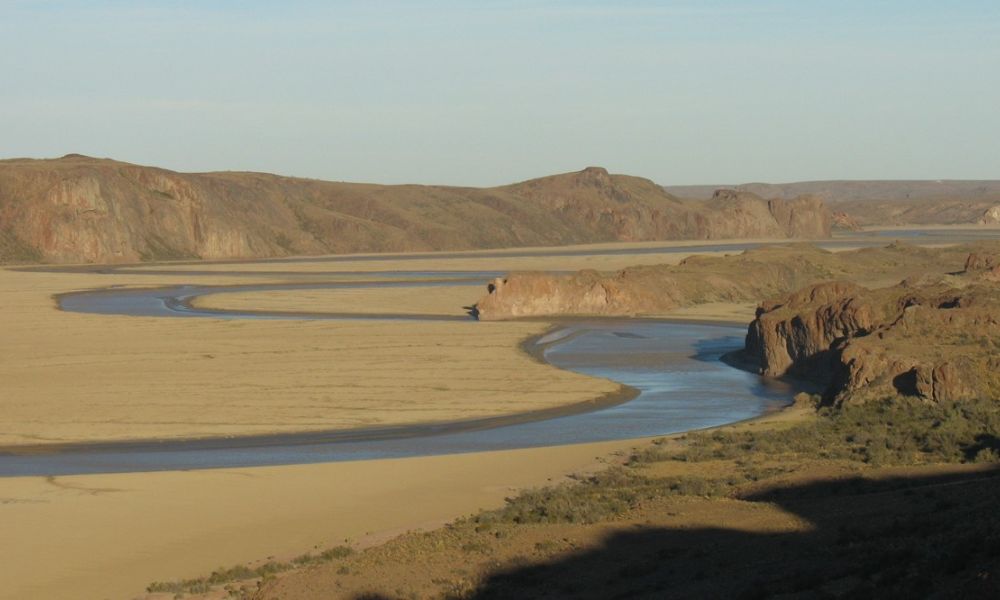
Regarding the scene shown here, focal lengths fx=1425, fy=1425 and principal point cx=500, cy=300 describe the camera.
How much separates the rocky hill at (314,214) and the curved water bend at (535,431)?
7545 cm

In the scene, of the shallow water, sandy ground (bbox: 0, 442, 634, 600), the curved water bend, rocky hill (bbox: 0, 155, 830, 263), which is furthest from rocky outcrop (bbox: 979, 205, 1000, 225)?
sandy ground (bbox: 0, 442, 634, 600)

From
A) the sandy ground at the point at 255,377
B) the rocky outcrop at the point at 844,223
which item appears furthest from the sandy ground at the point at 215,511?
the rocky outcrop at the point at 844,223

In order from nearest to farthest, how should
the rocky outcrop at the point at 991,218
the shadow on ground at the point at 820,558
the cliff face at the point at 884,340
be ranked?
the shadow on ground at the point at 820,558 < the cliff face at the point at 884,340 < the rocky outcrop at the point at 991,218

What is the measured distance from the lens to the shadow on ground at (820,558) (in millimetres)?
9453

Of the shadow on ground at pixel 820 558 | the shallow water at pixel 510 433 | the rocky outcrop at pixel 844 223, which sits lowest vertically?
the shallow water at pixel 510 433

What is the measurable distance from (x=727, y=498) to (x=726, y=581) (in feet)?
14.8

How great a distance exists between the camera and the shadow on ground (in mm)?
9453

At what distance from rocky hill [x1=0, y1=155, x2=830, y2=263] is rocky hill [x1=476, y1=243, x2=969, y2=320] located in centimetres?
5420

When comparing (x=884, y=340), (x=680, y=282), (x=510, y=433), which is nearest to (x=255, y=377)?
(x=510, y=433)

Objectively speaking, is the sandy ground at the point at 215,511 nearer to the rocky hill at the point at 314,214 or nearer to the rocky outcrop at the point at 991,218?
the rocky hill at the point at 314,214

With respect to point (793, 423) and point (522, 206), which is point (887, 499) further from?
point (522, 206)

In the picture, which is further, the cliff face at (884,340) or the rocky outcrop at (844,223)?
the rocky outcrop at (844,223)

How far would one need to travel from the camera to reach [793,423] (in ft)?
76.8

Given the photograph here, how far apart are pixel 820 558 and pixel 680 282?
43351mm
